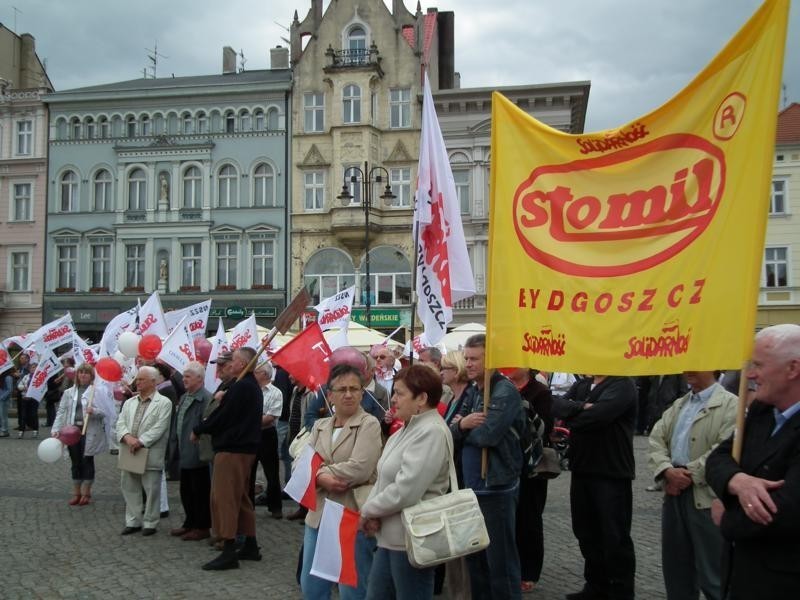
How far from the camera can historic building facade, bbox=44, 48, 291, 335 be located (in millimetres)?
36906

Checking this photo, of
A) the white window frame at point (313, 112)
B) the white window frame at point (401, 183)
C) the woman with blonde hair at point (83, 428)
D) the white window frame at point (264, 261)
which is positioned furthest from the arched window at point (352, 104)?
the woman with blonde hair at point (83, 428)

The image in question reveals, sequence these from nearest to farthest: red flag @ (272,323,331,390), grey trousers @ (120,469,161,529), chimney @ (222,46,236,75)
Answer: red flag @ (272,323,331,390) < grey trousers @ (120,469,161,529) < chimney @ (222,46,236,75)

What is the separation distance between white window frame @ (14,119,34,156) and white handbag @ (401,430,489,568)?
3989 cm

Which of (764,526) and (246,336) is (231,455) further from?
(246,336)

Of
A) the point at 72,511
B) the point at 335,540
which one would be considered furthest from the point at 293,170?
the point at 335,540

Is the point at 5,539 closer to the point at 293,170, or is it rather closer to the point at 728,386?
the point at 728,386

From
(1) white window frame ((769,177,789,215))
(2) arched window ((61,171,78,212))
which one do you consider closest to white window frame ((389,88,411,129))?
(2) arched window ((61,171,78,212))

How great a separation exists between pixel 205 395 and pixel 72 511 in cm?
273

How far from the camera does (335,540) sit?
15.3 ft

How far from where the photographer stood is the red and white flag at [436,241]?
23.2 feet

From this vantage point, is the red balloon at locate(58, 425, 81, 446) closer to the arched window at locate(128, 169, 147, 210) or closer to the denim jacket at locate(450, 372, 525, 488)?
the denim jacket at locate(450, 372, 525, 488)

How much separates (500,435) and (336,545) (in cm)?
123

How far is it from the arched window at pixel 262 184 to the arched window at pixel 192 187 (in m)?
2.74

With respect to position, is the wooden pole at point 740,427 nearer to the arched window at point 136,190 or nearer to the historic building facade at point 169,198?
the historic building facade at point 169,198
